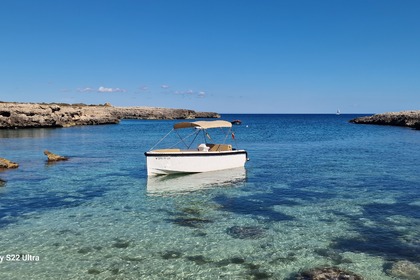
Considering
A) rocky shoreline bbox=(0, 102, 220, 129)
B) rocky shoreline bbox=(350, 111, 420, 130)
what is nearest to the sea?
rocky shoreline bbox=(0, 102, 220, 129)

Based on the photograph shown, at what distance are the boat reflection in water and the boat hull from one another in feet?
1.22

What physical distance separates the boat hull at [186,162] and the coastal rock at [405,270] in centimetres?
1640

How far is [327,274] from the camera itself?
991 centimetres

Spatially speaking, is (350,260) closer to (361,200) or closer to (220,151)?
(361,200)

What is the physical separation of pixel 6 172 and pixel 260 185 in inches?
729

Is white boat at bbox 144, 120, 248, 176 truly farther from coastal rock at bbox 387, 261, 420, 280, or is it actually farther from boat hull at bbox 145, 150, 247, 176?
coastal rock at bbox 387, 261, 420, 280

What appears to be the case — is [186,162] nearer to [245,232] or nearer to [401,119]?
[245,232]

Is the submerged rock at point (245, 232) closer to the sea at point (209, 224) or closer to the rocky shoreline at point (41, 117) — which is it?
the sea at point (209, 224)

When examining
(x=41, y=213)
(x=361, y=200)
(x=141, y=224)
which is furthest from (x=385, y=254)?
(x=41, y=213)

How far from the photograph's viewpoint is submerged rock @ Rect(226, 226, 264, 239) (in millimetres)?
13258

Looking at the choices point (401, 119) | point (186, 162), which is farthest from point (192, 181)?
point (401, 119)

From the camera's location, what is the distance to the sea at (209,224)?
35.2 ft

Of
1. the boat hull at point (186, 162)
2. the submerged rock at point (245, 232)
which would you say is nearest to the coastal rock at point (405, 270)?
the submerged rock at point (245, 232)

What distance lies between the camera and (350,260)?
1115 centimetres
